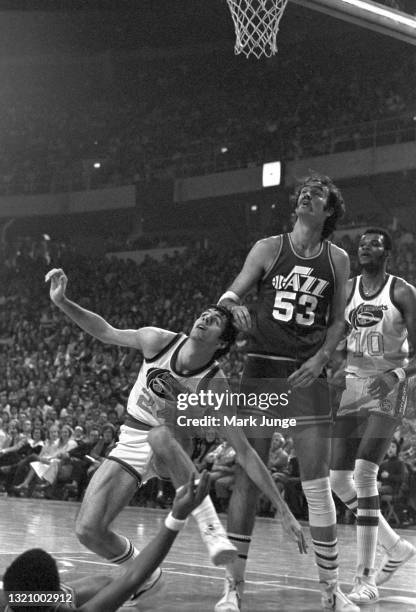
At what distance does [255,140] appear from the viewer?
1035 inches

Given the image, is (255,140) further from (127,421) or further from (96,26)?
(127,421)

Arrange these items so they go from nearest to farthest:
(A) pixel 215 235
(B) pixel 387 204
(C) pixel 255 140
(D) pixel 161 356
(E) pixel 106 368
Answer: (D) pixel 161 356, (E) pixel 106 368, (B) pixel 387 204, (C) pixel 255 140, (A) pixel 215 235

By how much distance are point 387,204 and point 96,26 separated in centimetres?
996

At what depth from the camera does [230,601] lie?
4.85 m

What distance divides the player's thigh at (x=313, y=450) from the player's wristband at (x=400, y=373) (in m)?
0.90

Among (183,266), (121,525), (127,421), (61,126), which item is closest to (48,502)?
(121,525)

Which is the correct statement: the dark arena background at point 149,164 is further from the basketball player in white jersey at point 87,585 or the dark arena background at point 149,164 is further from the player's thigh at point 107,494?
the basketball player in white jersey at point 87,585

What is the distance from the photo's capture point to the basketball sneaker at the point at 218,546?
437cm

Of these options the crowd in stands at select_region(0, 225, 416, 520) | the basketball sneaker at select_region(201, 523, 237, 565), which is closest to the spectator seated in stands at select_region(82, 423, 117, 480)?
the crowd in stands at select_region(0, 225, 416, 520)

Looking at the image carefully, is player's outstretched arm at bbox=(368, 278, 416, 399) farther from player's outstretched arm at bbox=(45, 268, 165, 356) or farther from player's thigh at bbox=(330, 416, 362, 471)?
player's outstretched arm at bbox=(45, 268, 165, 356)

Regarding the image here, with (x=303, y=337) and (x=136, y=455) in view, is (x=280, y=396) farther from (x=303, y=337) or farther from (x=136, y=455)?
(x=136, y=455)

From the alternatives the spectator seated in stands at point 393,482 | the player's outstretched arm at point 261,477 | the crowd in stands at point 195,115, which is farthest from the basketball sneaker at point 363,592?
the crowd in stands at point 195,115

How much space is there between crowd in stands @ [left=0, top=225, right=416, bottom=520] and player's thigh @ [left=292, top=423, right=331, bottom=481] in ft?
1.99

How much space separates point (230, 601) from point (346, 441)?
4.84 ft
